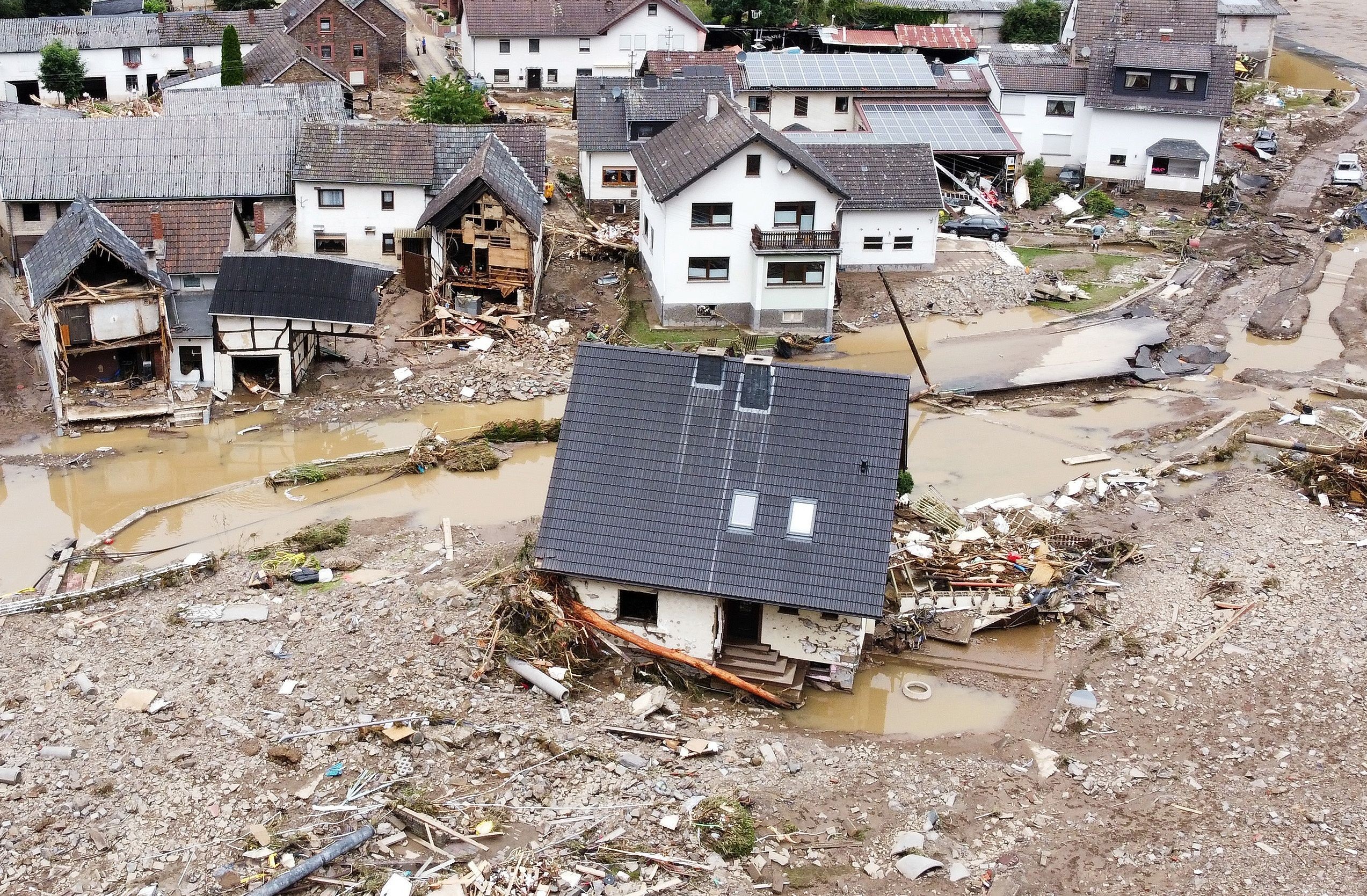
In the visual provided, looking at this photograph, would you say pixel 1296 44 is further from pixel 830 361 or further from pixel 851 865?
pixel 851 865

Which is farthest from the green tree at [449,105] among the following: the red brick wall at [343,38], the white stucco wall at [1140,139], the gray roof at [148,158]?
the white stucco wall at [1140,139]

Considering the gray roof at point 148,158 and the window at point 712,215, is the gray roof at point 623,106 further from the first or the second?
the gray roof at point 148,158

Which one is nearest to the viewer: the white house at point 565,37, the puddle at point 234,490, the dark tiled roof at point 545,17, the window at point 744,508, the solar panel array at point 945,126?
the window at point 744,508

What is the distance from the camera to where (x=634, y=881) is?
19.8 meters

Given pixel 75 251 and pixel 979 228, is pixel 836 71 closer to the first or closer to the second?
pixel 979 228

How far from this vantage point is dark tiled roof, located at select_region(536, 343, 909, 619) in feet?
82.6

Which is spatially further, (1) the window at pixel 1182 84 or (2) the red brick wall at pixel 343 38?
(2) the red brick wall at pixel 343 38

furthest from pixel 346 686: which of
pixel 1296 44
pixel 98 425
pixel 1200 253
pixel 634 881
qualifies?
pixel 1296 44

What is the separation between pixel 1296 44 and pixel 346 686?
80831mm

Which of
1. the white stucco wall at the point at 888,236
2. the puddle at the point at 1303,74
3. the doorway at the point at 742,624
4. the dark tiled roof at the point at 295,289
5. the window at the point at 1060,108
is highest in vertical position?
the puddle at the point at 1303,74

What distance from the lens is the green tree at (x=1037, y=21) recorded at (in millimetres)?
75125

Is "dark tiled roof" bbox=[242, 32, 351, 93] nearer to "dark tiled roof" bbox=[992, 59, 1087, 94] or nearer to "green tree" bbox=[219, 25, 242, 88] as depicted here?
"green tree" bbox=[219, 25, 242, 88]

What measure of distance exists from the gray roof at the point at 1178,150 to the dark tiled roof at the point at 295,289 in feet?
109

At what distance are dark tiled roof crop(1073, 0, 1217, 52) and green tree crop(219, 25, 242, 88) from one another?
3737 cm
